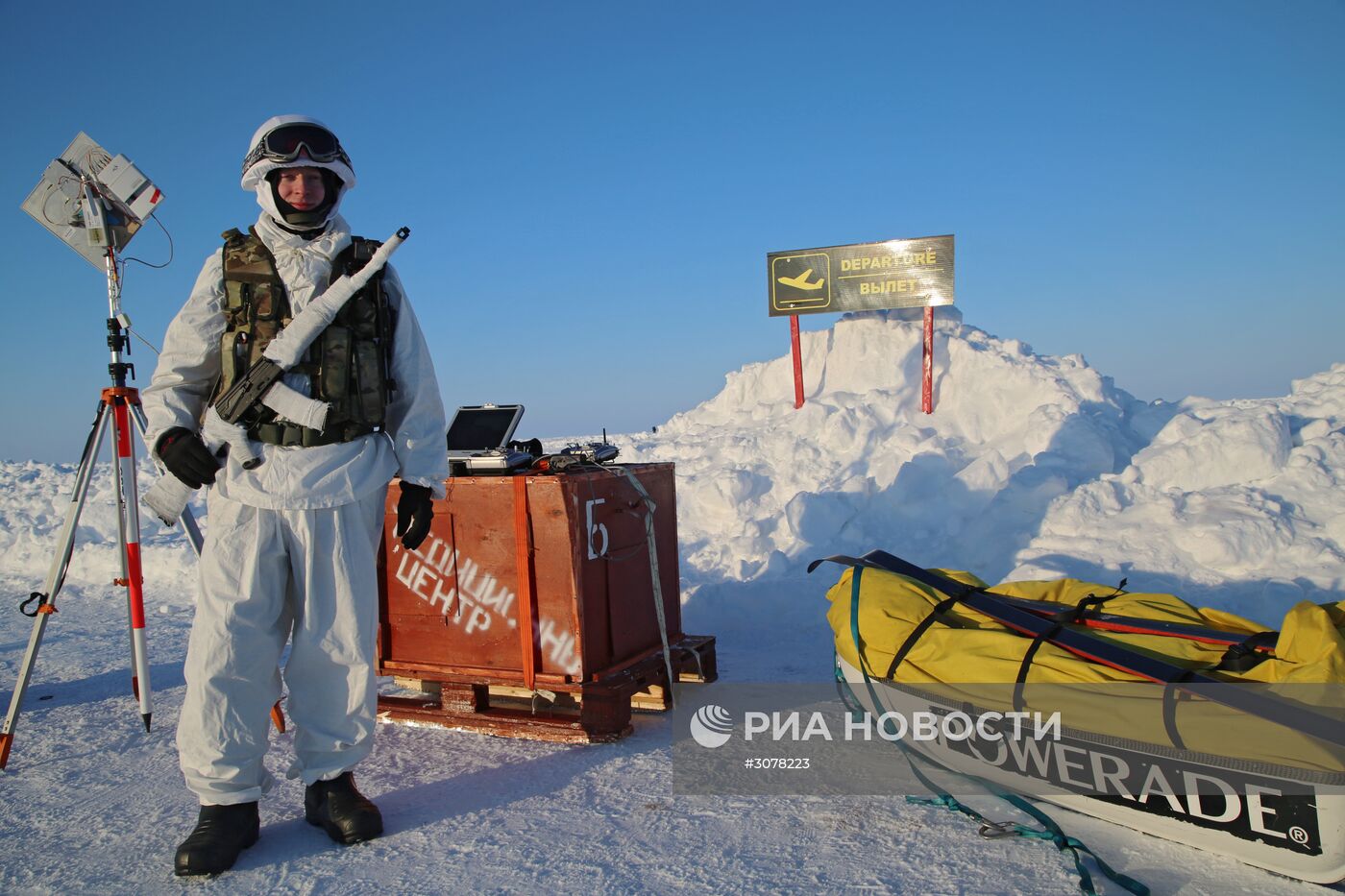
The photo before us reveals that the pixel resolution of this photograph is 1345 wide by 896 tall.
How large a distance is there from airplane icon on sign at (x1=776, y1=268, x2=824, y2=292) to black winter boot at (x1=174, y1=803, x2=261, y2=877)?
1120 centimetres

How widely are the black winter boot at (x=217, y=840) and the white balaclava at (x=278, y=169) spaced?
5.71ft

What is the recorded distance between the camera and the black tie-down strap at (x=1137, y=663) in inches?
74.8

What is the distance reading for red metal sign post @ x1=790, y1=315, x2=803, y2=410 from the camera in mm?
11711

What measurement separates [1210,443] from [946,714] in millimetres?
4721

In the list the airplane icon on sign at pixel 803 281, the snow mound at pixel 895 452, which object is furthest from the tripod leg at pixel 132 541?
the airplane icon on sign at pixel 803 281

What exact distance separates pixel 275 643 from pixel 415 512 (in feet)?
1.84

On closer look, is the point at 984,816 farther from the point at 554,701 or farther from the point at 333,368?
the point at 333,368

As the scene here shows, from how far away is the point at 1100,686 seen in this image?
7.29ft

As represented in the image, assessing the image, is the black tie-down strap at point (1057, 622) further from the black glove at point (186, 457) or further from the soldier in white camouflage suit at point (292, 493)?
the black glove at point (186, 457)

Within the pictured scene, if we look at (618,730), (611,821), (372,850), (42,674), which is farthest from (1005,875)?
(42,674)

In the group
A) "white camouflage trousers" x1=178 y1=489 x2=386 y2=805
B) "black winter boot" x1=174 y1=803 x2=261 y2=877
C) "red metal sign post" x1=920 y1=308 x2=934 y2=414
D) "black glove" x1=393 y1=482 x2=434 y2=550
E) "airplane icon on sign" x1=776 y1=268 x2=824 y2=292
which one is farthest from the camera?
"airplane icon on sign" x1=776 y1=268 x2=824 y2=292

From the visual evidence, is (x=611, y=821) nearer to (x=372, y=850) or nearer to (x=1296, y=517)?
(x=372, y=850)

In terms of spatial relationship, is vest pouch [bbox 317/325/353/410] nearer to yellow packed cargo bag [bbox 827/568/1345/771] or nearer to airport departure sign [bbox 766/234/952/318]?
yellow packed cargo bag [bbox 827/568/1345/771]

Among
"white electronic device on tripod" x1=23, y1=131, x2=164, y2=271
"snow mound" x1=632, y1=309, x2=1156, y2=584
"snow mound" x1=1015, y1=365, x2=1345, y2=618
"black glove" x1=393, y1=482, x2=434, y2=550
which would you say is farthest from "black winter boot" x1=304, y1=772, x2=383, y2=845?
"snow mound" x1=1015, y1=365, x2=1345, y2=618
